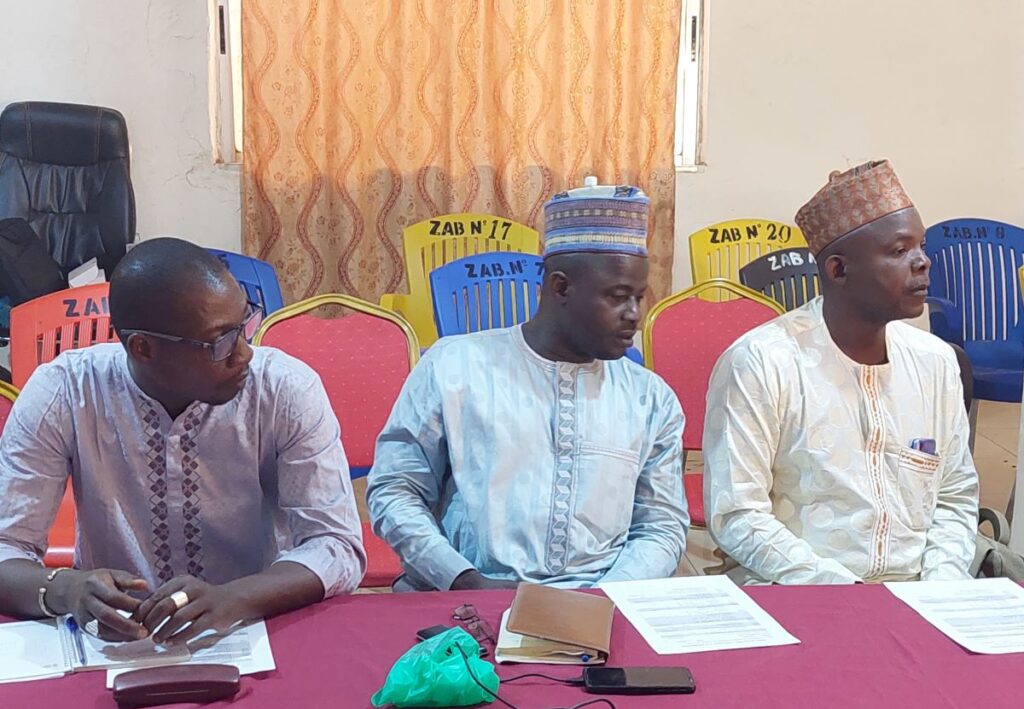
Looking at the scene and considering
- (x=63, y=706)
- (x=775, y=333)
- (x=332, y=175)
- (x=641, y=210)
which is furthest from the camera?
(x=332, y=175)

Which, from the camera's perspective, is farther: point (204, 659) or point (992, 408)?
point (992, 408)

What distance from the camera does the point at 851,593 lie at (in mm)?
1726

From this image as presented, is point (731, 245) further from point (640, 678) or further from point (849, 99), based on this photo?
point (640, 678)

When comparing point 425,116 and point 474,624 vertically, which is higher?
point 425,116

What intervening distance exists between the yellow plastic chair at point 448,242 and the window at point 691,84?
1399 mm

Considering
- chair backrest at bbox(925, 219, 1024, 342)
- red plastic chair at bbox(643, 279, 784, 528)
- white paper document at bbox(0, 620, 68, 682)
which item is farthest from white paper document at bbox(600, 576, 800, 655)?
chair backrest at bbox(925, 219, 1024, 342)

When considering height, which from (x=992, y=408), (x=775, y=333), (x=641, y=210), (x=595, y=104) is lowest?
(x=992, y=408)

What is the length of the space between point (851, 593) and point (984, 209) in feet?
15.5

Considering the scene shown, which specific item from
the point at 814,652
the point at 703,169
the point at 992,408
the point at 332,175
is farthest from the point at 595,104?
the point at 814,652

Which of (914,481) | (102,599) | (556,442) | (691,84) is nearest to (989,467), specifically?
(691,84)

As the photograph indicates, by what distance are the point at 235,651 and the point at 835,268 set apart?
1493mm

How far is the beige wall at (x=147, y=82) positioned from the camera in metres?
5.01

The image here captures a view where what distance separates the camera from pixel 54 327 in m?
2.90

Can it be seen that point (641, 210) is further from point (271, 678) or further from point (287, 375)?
point (271, 678)
